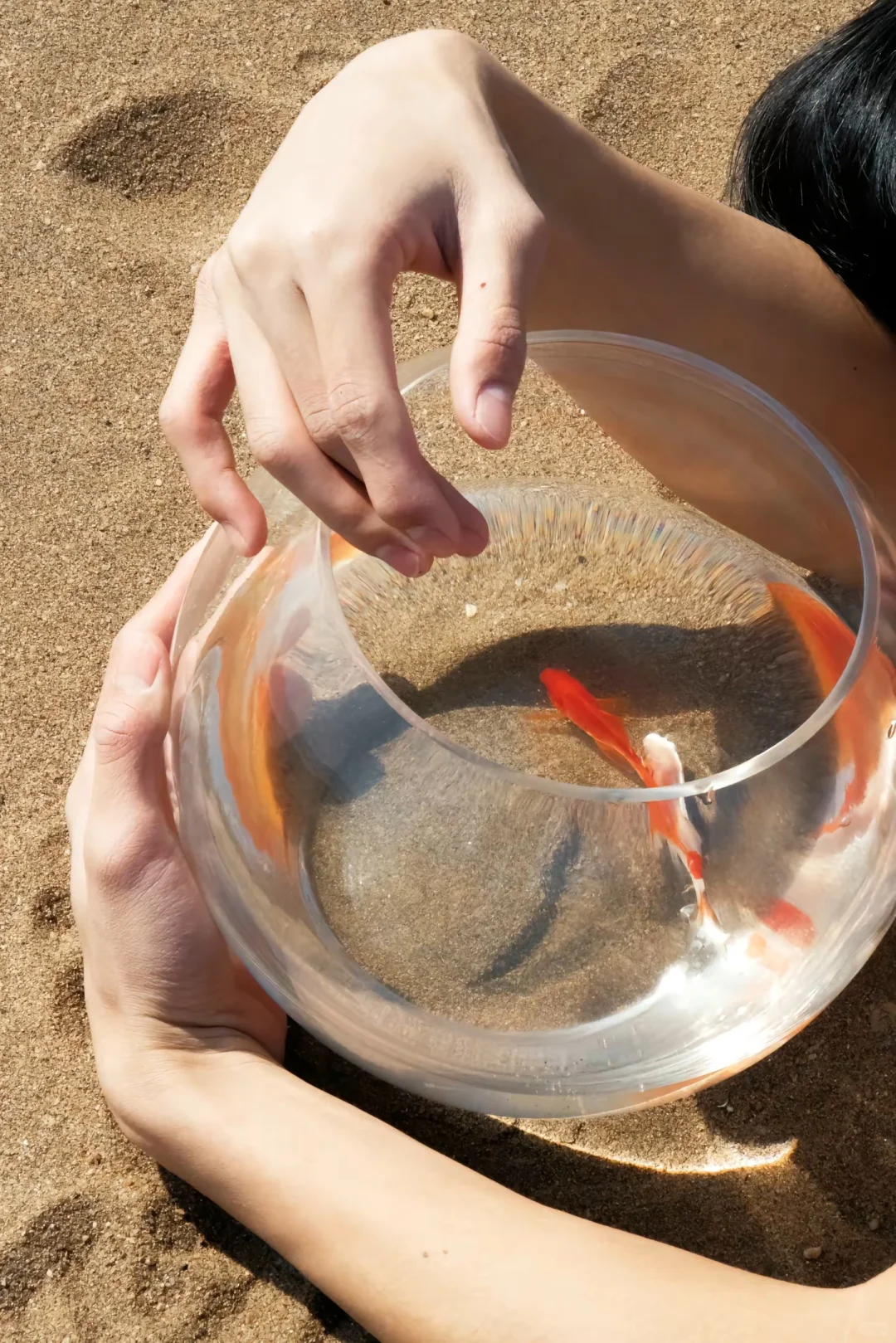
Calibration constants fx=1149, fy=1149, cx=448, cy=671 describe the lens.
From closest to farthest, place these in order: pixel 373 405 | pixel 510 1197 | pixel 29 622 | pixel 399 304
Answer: pixel 373 405, pixel 510 1197, pixel 29 622, pixel 399 304

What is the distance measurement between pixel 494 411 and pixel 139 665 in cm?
41

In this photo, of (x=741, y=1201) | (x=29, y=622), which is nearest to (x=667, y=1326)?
(x=741, y=1201)

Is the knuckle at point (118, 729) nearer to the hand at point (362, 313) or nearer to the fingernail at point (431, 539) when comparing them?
the hand at point (362, 313)

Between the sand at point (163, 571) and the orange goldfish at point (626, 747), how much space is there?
0.36 meters

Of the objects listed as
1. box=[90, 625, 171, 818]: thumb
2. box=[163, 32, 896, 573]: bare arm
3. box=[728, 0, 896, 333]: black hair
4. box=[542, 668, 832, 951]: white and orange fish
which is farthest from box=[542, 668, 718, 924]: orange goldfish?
box=[728, 0, 896, 333]: black hair

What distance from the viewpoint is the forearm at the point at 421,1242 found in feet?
2.62

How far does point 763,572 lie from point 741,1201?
56 centimetres

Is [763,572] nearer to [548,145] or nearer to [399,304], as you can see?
[548,145]

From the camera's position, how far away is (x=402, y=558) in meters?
0.67

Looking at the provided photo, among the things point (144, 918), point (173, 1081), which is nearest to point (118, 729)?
point (144, 918)

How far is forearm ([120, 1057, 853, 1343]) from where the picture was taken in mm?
798

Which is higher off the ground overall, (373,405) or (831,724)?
(373,405)

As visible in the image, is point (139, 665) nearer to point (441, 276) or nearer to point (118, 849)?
point (118, 849)

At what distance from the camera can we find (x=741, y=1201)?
1.02 metres
